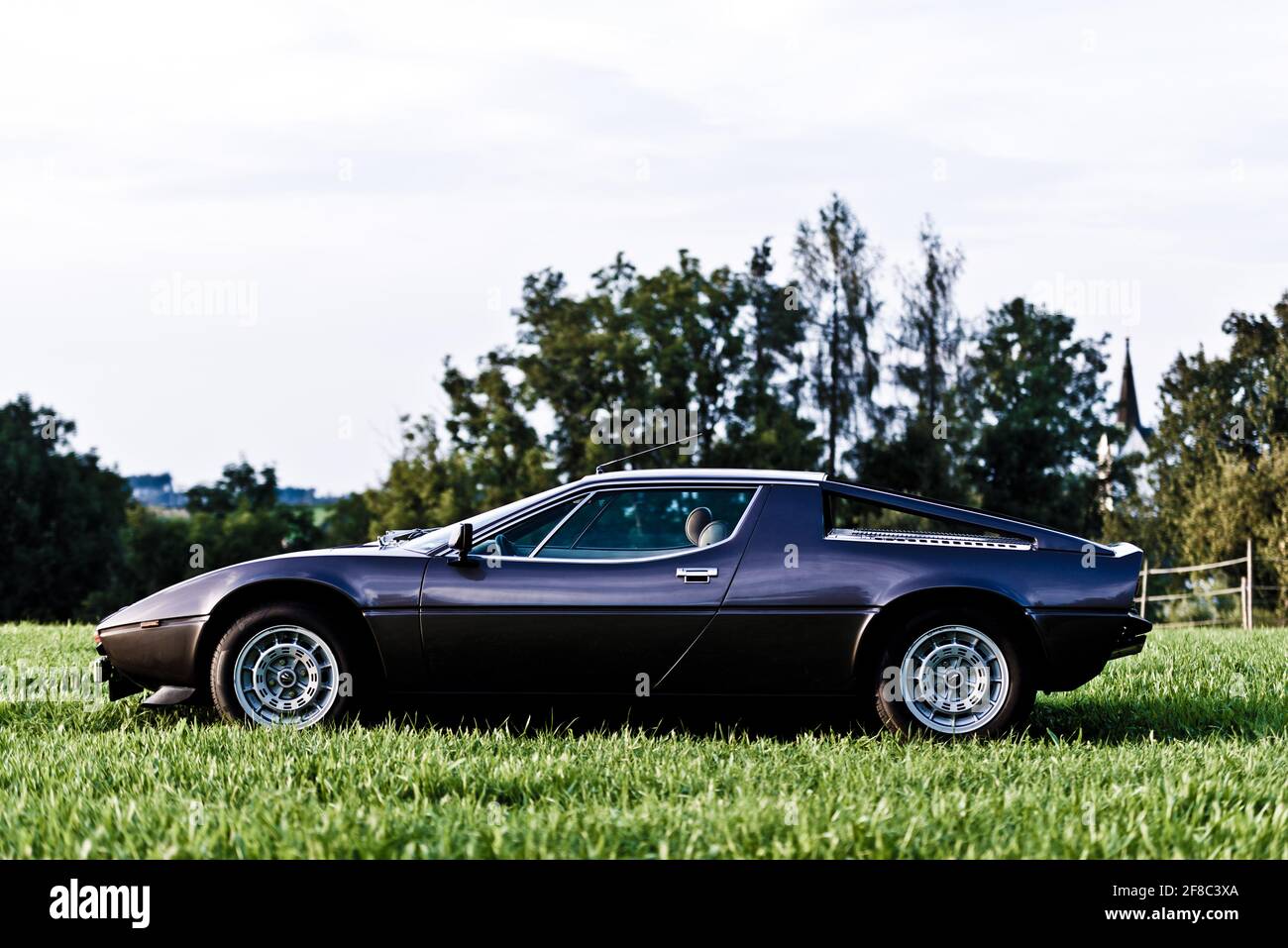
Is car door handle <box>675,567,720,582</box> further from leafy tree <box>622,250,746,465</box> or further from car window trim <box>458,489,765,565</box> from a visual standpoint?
leafy tree <box>622,250,746,465</box>

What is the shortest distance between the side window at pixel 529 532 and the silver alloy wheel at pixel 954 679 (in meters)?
1.83

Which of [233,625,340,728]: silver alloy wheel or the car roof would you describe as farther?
the car roof

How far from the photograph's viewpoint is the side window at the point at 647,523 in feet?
21.1

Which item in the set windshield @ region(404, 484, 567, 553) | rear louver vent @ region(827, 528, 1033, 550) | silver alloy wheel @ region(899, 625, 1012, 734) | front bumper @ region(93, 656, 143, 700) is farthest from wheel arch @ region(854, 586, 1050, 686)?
front bumper @ region(93, 656, 143, 700)

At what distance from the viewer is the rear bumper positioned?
6.23 metres

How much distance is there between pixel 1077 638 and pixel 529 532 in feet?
8.88

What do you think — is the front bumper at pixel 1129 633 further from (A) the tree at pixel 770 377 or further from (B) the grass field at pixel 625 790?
(A) the tree at pixel 770 377

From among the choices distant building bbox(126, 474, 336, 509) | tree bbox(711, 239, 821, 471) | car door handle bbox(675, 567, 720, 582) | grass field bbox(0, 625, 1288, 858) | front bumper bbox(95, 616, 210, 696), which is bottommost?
grass field bbox(0, 625, 1288, 858)

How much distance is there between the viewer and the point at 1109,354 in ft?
176

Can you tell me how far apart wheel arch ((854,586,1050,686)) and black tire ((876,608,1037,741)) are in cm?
4

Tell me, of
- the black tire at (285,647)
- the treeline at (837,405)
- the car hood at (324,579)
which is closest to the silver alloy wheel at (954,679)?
the car hood at (324,579)
